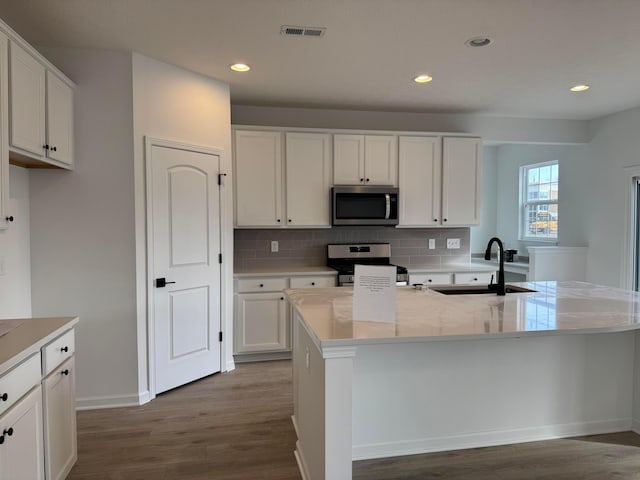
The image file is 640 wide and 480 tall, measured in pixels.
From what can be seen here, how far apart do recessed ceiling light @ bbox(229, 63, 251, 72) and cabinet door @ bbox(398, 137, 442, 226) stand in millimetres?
1898

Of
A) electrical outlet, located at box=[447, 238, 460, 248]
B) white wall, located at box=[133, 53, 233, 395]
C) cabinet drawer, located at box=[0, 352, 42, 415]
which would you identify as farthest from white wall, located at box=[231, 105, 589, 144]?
cabinet drawer, located at box=[0, 352, 42, 415]

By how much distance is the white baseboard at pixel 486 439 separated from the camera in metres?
2.36

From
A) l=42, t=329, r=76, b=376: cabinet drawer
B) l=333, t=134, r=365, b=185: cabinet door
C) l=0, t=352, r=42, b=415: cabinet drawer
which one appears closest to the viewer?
l=0, t=352, r=42, b=415: cabinet drawer

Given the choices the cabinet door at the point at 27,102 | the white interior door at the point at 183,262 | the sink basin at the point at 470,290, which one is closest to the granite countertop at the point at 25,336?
the cabinet door at the point at 27,102

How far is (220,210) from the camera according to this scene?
379cm

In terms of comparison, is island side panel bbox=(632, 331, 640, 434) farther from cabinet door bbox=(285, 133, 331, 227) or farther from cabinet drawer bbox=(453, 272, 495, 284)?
cabinet door bbox=(285, 133, 331, 227)

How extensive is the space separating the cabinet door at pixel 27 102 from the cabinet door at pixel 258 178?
Result: 6.09 feet

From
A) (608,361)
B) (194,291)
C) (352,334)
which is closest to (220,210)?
(194,291)

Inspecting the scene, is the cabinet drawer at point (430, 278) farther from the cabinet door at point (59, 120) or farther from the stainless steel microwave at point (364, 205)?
the cabinet door at point (59, 120)

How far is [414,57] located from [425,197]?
1800mm

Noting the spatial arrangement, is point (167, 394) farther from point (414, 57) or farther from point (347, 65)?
point (414, 57)

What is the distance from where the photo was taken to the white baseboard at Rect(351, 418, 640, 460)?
2.36 metres

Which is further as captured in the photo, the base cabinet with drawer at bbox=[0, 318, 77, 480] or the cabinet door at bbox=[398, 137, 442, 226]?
the cabinet door at bbox=[398, 137, 442, 226]

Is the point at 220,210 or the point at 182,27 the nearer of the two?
the point at 182,27
